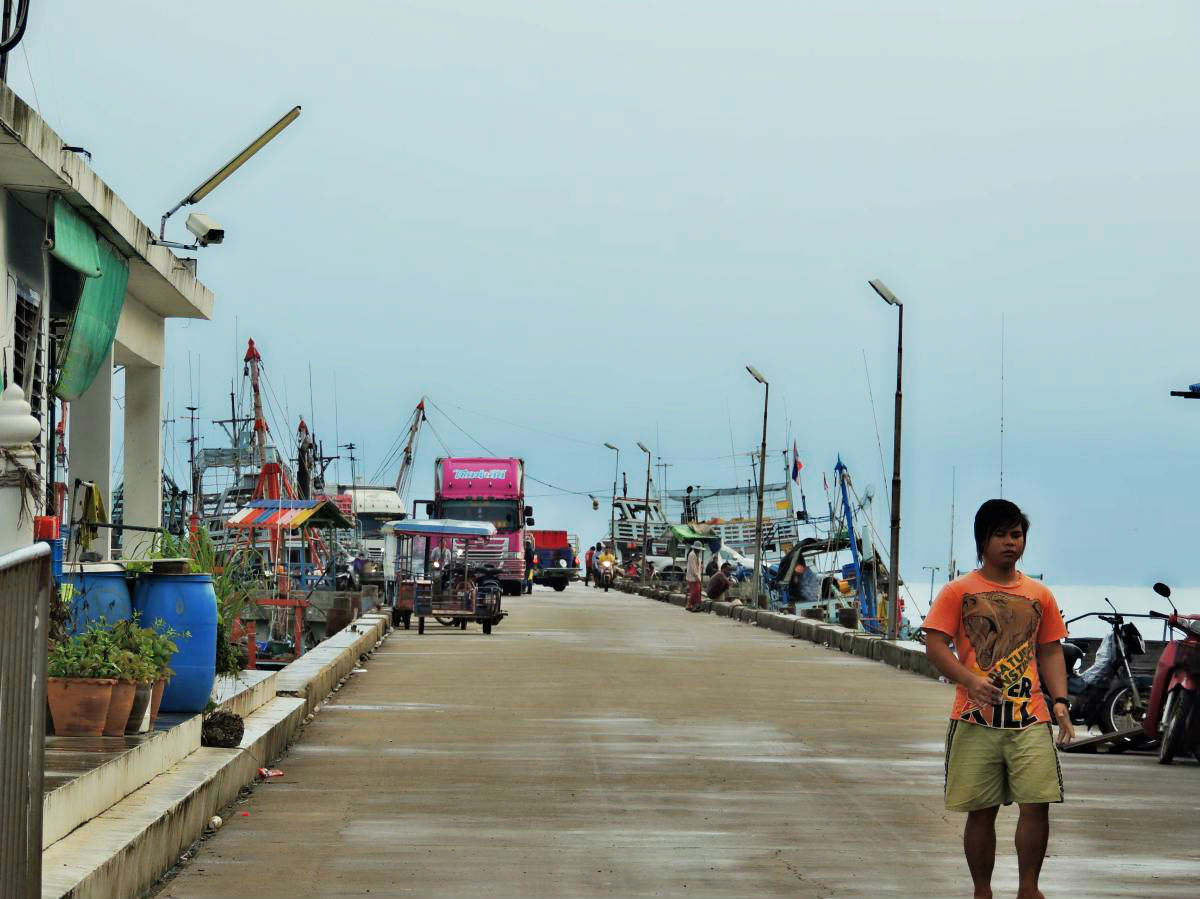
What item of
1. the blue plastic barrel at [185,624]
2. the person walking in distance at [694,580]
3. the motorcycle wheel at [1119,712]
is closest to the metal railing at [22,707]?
the blue plastic barrel at [185,624]

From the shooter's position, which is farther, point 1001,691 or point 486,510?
point 486,510

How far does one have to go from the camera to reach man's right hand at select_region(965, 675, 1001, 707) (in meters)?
7.29

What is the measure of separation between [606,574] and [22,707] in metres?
87.7

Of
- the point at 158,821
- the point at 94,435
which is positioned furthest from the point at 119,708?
the point at 94,435

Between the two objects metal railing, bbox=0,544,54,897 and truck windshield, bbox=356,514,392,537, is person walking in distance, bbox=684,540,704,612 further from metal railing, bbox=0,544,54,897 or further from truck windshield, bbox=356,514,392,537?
metal railing, bbox=0,544,54,897

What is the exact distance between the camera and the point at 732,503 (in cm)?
10475

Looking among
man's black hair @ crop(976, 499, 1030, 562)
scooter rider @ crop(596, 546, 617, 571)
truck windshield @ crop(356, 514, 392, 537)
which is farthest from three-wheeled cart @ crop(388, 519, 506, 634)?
scooter rider @ crop(596, 546, 617, 571)

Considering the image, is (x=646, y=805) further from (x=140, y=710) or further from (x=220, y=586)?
(x=220, y=586)

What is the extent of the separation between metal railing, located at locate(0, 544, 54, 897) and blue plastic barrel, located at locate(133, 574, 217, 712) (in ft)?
19.6

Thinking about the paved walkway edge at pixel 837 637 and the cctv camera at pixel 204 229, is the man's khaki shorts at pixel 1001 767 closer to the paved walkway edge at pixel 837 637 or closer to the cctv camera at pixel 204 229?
the paved walkway edge at pixel 837 637

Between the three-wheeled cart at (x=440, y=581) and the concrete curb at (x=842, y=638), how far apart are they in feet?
20.4

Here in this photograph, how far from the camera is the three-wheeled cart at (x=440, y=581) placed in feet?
119

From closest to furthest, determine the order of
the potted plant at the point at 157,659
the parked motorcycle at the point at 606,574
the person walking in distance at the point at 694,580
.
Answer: the potted plant at the point at 157,659 → the person walking in distance at the point at 694,580 → the parked motorcycle at the point at 606,574

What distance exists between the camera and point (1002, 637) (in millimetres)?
7395
